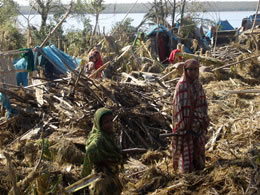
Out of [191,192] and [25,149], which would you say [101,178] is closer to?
[191,192]

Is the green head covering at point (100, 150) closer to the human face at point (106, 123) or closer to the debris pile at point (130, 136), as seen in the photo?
the human face at point (106, 123)

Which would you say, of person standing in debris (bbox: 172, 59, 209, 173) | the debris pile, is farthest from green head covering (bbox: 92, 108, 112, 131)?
person standing in debris (bbox: 172, 59, 209, 173)

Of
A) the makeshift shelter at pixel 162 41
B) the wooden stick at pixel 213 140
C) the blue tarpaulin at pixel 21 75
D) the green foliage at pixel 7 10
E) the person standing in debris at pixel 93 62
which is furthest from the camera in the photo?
the green foliage at pixel 7 10

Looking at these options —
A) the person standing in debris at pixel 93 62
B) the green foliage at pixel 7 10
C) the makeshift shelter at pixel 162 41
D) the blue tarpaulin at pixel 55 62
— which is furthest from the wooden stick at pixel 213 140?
the green foliage at pixel 7 10

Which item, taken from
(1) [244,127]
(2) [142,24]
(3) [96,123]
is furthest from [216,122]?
(2) [142,24]

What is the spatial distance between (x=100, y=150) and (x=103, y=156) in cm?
6

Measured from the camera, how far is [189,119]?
3.84 metres

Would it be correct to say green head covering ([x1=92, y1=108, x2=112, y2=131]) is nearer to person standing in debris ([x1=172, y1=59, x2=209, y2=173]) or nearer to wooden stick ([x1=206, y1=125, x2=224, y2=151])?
person standing in debris ([x1=172, y1=59, x2=209, y2=173])

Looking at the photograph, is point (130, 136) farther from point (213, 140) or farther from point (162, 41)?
point (162, 41)

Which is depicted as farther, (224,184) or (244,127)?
(244,127)

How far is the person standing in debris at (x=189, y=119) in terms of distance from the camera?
377cm

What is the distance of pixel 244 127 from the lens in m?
5.17

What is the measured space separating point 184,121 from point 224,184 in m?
0.85

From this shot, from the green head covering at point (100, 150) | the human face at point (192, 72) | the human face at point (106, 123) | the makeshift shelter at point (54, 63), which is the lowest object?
the makeshift shelter at point (54, 63)
